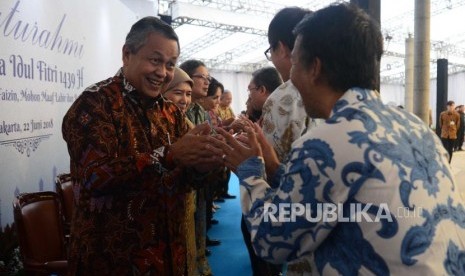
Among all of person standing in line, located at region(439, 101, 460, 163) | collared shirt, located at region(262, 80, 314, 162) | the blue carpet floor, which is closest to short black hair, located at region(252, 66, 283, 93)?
collared shirt, located at region(262, 80, 314, 162)

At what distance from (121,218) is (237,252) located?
276 centimetres

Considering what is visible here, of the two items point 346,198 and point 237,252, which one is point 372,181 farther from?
point 237,252

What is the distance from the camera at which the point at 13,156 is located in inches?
97.8

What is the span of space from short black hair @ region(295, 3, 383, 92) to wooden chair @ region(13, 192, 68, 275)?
57.5 inches

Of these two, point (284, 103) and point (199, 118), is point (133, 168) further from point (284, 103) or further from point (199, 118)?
point (199, 118)

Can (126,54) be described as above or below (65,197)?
above

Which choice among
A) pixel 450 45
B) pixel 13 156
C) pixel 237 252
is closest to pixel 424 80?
pixel 237 252

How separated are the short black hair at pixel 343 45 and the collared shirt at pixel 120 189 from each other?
1.95 ft

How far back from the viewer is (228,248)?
4.09 m

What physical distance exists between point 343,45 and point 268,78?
154 centimetres

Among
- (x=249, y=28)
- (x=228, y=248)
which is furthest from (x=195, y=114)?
(x=249, y=28)

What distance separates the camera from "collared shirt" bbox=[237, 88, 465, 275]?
2.89 ft

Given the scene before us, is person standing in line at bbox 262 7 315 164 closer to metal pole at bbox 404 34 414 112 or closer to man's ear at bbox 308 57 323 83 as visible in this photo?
man's ear at bbox 308 57 323 83

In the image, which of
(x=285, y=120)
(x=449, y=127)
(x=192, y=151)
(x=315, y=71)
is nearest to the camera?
(x=315, y=71)
